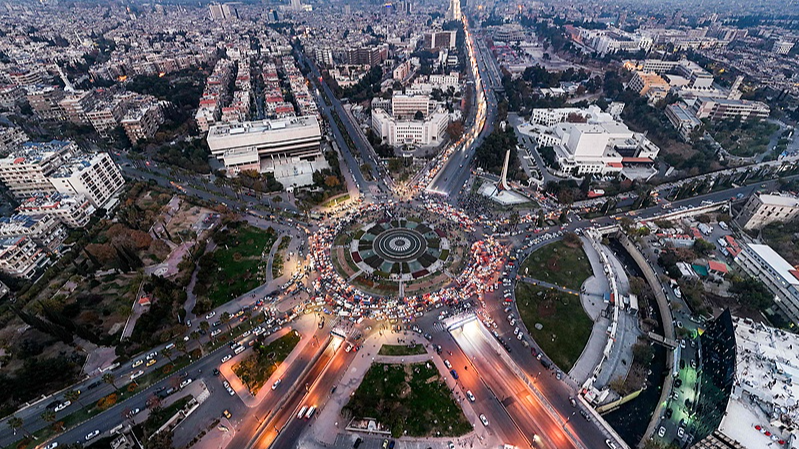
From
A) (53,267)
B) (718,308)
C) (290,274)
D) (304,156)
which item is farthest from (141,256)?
(718,308)

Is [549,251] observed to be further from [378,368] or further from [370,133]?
[370,133]

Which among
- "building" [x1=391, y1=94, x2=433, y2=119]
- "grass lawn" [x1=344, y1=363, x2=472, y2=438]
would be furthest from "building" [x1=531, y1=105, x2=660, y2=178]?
"grass lawn" [x1=344, y1=363, x2=472, y2=438]

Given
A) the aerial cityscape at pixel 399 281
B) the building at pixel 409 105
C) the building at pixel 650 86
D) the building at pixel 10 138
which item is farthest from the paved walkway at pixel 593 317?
the building at pixel 10 138

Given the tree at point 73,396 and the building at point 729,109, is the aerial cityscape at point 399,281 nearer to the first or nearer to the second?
the tree at point 73,396

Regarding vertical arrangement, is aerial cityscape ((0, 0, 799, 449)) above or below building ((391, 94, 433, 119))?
below

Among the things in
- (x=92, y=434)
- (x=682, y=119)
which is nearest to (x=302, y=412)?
(x=92, y=434)

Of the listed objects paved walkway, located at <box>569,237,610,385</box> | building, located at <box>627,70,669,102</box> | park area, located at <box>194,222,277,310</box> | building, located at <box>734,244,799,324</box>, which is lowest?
park area, located at <box>194,222,277,310</box>

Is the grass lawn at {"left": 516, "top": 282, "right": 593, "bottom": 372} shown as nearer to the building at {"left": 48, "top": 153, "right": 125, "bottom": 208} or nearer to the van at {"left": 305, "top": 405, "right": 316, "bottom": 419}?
the van at {"left": 305, "top": 405, "right": 316, "bottom": 419}
